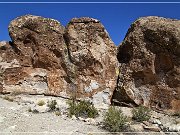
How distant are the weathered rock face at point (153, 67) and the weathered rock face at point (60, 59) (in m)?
0.78

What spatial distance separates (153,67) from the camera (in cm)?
1587

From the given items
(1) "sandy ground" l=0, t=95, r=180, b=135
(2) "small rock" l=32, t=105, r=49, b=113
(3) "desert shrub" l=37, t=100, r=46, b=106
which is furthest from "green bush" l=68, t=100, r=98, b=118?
(3) "desert shrub" l=37, t=100, r=46, b=106

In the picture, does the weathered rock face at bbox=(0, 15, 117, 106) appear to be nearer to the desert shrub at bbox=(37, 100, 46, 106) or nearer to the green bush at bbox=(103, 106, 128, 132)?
the desert shrub at bbox=(37, 100, 46, 106)

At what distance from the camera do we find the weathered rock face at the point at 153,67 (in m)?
15.6

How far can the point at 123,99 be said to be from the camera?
16.3m

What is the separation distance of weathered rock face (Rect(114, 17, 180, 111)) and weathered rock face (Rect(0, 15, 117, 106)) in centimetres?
78

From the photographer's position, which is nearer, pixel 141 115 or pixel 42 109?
pixel 141 115

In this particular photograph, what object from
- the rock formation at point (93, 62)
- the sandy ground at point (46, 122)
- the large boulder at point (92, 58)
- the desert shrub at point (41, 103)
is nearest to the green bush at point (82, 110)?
the sandy ground at point (46, 122)

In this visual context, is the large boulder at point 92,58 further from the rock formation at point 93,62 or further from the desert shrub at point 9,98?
the desert shrub at point 9,98

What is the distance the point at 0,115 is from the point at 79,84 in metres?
4.23

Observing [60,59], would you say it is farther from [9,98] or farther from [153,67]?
[153,67]

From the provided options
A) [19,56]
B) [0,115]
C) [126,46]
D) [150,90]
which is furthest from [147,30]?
[0,115]

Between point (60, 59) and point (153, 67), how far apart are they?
3945 mm

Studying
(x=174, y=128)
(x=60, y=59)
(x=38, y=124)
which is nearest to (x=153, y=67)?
(x=174, y=128)
